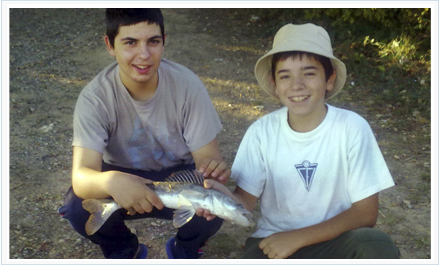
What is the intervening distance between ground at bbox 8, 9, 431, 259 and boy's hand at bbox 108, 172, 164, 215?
3.26 ft

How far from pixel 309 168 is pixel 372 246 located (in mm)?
534

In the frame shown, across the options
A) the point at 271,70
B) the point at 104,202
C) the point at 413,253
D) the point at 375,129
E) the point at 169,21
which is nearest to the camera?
the point at 104,202

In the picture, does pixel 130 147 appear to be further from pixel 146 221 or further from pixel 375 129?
pixel 375 129

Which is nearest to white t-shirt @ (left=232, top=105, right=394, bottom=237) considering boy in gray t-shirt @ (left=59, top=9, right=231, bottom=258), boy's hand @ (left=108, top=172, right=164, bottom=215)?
boy in gray t-shirt @ (left=59, top=9, right=231, bottom=258)

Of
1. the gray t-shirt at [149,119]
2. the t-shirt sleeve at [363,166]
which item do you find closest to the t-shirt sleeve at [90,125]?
the gray t-shirt at [149,119]

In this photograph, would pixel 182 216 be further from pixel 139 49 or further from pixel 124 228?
pixel 139 49

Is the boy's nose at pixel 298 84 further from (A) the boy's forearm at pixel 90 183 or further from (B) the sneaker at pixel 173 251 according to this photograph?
(B) the sneaker at pixel 173 251

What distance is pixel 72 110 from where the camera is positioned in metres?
5.71

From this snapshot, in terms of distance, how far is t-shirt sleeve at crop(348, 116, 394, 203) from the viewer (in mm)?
2623

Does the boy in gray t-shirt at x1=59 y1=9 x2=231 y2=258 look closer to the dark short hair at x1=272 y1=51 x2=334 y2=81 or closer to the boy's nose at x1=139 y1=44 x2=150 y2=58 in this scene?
the boy's nose at x1=139 y1=44 x2=150 y2=58

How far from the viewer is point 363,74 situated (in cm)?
632

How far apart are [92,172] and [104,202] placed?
0.63 ft

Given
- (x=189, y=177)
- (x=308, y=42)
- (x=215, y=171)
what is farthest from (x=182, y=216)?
(x=308, y=42)
